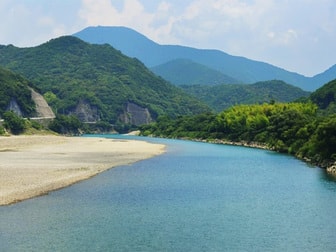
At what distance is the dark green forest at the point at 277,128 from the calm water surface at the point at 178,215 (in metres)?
11.7

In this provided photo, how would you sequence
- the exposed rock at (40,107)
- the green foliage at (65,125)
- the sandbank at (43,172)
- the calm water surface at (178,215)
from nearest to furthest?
the calm water surface at (178,215), the sandbank at (43,172), the green foliage at (65,125), the exposed rock at (40,107)

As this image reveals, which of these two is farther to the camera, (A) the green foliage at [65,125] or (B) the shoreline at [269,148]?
(A) the green foliage at [65,125]

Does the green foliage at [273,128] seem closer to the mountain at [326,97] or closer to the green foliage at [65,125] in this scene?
the mountain at [326,97]

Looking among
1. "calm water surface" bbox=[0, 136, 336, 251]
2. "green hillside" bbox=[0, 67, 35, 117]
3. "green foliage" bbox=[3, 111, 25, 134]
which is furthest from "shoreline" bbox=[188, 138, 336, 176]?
"green hillside" bbox=[0, 67, 35, 117]

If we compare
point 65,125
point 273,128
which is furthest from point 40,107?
point 273,128

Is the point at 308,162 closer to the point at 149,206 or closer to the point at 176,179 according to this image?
the point at 176,179

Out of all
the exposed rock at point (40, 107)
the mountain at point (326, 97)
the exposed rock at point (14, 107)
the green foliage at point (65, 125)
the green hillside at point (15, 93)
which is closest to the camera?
the mountain at point (326, 97)

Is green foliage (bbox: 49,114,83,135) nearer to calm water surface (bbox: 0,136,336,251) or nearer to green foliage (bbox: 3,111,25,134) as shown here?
green foliage (bbox: 3,111,25,134)

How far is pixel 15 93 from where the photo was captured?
166750mm

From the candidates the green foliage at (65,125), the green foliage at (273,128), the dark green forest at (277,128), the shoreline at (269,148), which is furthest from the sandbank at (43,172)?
the green foliage at (65,125)

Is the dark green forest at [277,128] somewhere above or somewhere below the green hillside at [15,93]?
below

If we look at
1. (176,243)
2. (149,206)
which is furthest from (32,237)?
(149,206)

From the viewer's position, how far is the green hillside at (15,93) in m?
160

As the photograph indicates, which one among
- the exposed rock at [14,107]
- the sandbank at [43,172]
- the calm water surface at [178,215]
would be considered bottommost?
the calm water surface at [178,215]
